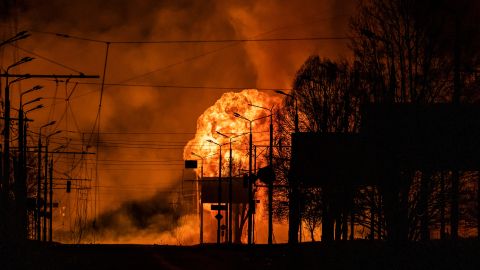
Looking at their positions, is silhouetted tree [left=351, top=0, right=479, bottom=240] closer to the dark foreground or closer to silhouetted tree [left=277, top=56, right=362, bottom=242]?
the dark foreground

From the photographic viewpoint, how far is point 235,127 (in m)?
87.6

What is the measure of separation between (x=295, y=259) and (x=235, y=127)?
161ft

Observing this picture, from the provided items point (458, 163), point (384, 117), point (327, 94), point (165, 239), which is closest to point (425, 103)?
point (384, 117)

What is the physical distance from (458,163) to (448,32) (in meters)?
7.31

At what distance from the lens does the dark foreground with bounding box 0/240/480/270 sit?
2669 centimetres

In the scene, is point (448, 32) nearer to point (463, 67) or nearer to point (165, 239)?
point (463, 67)

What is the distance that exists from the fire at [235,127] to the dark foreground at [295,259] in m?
38.6

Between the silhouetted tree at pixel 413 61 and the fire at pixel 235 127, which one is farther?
the fire at pixel 235 127

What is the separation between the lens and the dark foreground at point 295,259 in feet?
87.6

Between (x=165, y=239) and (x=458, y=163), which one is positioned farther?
(x=165, y=239)

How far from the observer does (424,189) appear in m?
31.5

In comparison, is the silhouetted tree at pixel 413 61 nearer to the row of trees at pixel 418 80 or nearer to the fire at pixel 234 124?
the row of trees at pixel 418 80

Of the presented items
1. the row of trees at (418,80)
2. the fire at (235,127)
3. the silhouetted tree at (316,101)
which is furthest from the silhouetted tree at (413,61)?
the fire at (235,127)

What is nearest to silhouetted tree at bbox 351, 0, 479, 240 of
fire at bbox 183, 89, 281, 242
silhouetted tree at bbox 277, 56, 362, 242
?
silhouetted tree at bbox 277, 56, 362, 242
